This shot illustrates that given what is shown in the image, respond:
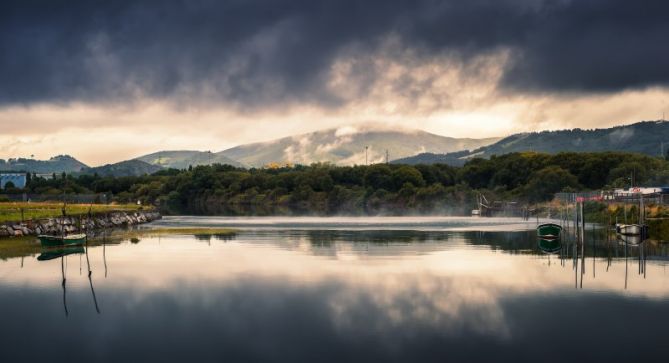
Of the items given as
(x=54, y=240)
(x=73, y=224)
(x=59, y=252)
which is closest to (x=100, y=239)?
(x=73, y=224)

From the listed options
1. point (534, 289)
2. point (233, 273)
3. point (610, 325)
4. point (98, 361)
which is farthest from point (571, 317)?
point (233, 273)

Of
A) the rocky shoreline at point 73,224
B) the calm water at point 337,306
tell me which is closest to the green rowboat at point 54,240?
the rocky shoreline at point 73,224

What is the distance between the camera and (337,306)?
29.1 metres

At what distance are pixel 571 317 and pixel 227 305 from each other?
514 inches

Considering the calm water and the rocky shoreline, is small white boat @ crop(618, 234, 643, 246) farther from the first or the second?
the rocky shoreline

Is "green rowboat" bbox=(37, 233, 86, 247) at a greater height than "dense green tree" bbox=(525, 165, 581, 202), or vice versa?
"dense green tree" bbox=(525, 165, 581, 202)

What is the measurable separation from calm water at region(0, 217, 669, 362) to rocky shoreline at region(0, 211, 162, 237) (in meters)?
16.3

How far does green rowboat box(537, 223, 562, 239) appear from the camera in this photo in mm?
63737

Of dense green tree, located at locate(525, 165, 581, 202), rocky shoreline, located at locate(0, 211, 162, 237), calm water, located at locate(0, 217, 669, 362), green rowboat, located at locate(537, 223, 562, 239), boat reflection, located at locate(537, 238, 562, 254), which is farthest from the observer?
dense green tree, located at locate(525, 165, 581, 202)

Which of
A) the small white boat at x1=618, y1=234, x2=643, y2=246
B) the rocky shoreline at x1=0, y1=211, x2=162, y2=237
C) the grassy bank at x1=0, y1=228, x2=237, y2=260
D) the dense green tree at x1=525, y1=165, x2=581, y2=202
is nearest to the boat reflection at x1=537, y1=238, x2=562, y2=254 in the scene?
the small white boat at x1=618, y1=234, x2=643, y2=246

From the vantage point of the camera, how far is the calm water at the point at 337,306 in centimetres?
2216

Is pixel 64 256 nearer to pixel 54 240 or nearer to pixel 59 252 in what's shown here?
pixel 59 252

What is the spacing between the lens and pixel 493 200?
16275 cm

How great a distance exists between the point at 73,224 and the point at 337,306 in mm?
51575
